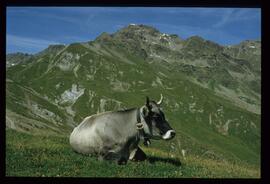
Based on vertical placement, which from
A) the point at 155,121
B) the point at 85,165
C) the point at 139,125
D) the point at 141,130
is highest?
the point at 155,121

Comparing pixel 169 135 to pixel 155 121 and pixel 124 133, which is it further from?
pixel 124 133

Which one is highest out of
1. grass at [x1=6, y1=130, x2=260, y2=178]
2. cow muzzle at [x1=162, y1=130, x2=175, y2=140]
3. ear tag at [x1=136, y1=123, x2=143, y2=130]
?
ear tag at [x1=136, y1=123, x2=143, y2=130]

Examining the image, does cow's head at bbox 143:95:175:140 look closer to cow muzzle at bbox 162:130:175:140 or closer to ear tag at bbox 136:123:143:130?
cow muzzle at bbox 162:130:175:140

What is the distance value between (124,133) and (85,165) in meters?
2.18

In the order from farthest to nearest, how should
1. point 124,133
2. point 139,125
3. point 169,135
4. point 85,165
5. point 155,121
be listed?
point 124,133 → point 139,125 → point 155,121 → point 169,135 → point 85,165

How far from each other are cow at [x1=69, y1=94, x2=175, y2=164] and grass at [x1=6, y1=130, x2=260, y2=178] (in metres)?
0.41

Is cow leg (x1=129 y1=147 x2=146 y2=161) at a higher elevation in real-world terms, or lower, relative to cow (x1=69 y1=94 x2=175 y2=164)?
lower

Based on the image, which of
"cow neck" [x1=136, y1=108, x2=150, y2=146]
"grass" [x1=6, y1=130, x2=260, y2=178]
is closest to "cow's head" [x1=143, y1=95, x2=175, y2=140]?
"cow neck" [x1=136, y1=108, x2=150, y2=146]

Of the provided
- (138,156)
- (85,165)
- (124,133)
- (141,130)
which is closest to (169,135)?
(141,130)

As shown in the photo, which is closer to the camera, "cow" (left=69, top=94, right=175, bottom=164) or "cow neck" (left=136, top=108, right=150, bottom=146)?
"cow" (left=69, top=94, right=175, bottom=164)

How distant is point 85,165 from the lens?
13016mm

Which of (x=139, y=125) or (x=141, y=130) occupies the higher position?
(x=139, y=125)

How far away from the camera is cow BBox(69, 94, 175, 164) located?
1434 centimetres
